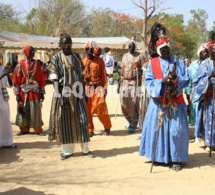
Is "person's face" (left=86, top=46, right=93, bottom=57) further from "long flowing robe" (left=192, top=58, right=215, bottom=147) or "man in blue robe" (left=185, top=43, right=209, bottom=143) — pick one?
"long flowing robe" (left=192, top=58, right=215, bottom=147)

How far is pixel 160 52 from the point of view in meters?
5.16

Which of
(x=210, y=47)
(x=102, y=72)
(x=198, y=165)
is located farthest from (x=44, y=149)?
(x=210, y=47)

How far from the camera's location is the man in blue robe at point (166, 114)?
5.04 meters

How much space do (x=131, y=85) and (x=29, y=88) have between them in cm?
231

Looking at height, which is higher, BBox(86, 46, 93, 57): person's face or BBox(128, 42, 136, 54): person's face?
BBox(128, 42, 136, 54): person's face

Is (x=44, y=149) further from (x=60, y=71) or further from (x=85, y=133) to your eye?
(x=60, y=71)

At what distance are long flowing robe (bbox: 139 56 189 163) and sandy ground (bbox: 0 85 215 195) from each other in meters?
0.26

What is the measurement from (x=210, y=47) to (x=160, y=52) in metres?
1.22

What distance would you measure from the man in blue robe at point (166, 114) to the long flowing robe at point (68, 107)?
46.6 inches

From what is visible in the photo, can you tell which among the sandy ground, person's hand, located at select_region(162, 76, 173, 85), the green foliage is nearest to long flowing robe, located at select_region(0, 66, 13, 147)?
the sandy ground

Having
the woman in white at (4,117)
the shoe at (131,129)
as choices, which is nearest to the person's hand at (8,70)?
the woman in white at (4,117)

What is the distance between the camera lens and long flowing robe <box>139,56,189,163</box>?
5039mm

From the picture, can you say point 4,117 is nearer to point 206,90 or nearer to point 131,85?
point 131,85

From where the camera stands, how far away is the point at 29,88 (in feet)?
24.8
